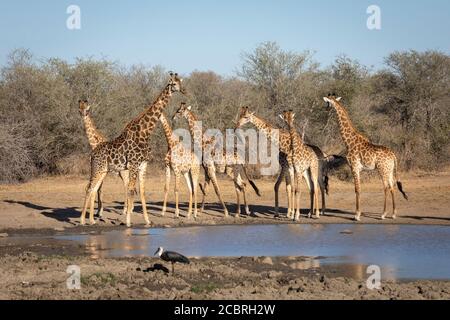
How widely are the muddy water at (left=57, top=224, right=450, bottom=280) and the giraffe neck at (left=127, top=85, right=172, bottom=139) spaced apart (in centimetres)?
186

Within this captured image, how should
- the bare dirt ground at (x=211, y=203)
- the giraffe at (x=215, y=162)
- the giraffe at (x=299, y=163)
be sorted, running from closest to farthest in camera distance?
the bare dirt ground at (x=211, y=203) < the giraffe at (x=299, y=163) < the giraffe at (x=215, y=162)

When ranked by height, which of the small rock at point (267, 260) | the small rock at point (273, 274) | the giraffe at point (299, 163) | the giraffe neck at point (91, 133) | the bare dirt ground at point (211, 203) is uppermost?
the giraffe neck at point (91, 133)

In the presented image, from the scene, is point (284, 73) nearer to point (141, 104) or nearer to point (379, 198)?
point (141, 104)

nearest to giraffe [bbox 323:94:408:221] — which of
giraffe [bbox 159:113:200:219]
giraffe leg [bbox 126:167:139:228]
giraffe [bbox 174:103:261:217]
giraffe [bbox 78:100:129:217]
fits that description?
giraffe [bbox 174:103:261:217]

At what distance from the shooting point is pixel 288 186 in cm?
1622

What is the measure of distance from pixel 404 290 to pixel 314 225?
6399 millimetres

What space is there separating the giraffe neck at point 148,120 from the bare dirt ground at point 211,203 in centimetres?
177

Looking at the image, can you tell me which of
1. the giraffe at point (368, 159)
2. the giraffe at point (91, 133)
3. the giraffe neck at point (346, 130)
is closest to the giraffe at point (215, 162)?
the giraffe at point (91, 133)

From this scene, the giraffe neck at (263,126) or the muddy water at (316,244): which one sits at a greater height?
the giraffe neck at (263,126)

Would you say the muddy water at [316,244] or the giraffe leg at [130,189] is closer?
the muddy water at [316,244]

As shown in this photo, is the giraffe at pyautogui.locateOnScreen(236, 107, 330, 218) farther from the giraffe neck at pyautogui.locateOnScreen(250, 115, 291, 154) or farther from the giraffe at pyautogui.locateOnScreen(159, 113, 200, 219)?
the giraffe at pyautogui.locateOnScreen(159, 113, 200, 219)

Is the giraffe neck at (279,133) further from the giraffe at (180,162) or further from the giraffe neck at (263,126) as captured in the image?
the giraffe at (180,162)

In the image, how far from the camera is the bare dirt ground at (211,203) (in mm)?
15625
